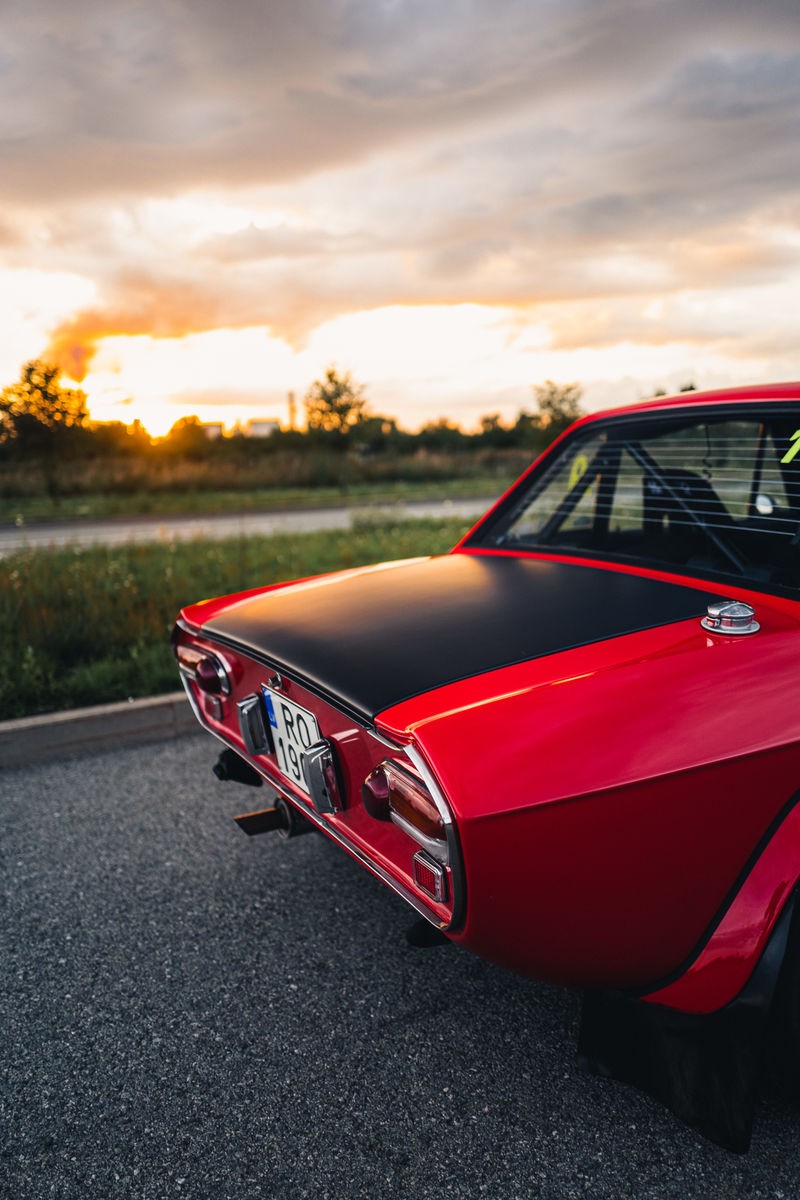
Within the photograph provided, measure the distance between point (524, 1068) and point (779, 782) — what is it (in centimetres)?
93

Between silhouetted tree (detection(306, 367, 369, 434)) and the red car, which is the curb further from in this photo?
silhouetted tree (detection(306, 367, 369, 434))

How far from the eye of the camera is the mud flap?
1.37 meters

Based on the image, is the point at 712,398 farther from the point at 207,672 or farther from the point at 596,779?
the point at 207,672

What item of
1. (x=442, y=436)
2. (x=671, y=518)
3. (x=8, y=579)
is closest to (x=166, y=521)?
(x=8, y=579)

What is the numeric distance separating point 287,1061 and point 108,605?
3.99 m

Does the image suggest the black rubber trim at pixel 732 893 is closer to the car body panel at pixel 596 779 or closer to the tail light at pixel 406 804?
the car body panel at pixel 596 779

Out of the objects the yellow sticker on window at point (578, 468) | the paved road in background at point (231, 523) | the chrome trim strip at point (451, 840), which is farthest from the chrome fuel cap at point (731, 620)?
the paved road in background at point (231, 523)

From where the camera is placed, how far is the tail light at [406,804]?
51.8 inches

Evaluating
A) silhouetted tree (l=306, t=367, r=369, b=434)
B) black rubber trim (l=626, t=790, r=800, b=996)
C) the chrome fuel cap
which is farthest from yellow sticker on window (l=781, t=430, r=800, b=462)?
silhouetted tree (l=306, t=367, r=369, b=434)

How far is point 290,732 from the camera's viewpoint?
1851 mm

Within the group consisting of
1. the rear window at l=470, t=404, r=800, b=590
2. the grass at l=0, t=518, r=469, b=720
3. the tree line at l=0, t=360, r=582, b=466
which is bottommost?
the grass at l=0, t=518, r=469, b=720

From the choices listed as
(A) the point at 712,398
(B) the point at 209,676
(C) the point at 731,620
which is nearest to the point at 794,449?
(A) the point at 712,398

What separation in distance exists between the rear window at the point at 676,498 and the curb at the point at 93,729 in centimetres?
209

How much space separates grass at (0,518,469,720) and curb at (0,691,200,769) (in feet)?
0.81
